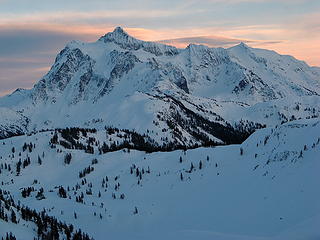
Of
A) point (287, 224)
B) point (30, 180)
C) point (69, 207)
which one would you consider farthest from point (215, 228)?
point (30, 180)

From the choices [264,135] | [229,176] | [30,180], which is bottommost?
[30,180]

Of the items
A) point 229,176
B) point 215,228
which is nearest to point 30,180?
point 229,176

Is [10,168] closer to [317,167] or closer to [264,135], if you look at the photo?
[264,135]

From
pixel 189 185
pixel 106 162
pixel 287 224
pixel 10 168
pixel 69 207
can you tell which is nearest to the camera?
pixel 287 224

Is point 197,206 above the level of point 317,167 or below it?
below

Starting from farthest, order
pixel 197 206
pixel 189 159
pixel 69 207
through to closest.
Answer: pixel 189 159 < pixel 69 207 < pixel 197 206

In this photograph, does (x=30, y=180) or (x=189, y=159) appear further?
(x=30, y=180)

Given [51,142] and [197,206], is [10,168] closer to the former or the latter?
[51,142]
